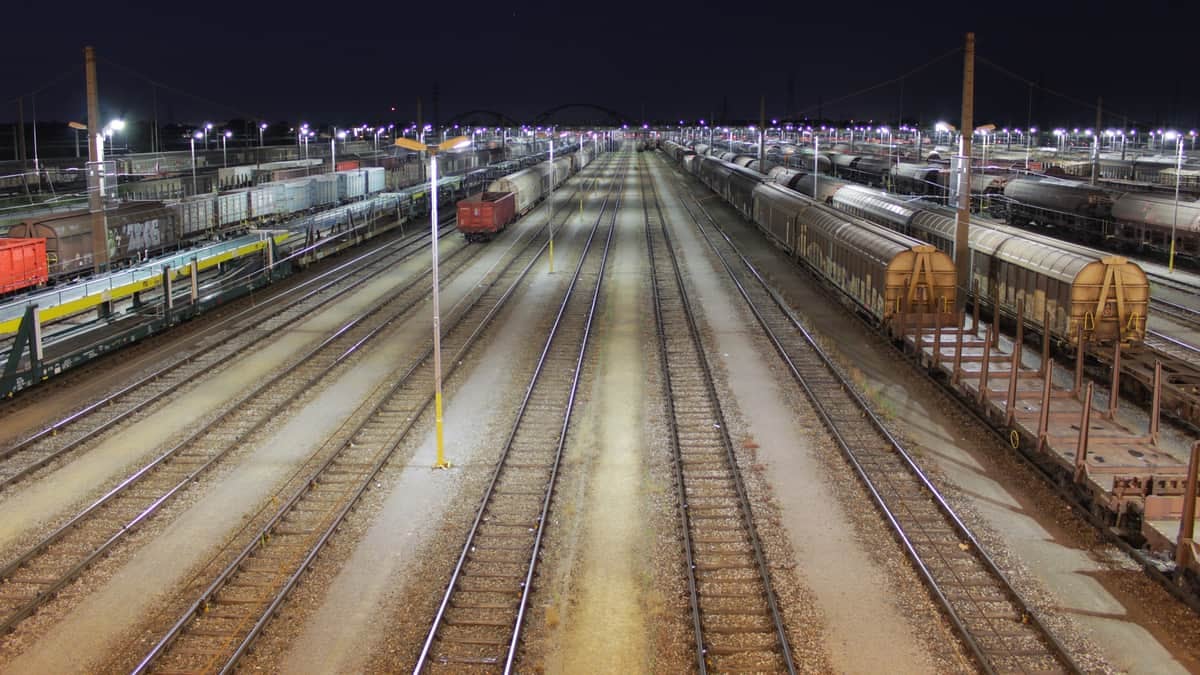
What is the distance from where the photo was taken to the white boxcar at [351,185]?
65.2 metres

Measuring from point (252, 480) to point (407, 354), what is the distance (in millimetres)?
9836

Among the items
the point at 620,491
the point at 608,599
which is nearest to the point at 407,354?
the point at 620,491

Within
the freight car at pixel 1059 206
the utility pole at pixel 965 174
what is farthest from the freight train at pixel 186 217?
the freight car at pixel 1059 206

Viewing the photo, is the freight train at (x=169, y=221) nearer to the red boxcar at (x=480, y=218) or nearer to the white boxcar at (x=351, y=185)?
the white boxcar at (x=351, y=185)

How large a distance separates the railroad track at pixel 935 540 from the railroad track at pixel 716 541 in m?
2.18

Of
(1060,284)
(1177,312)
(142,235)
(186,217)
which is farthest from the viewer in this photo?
(186,217)

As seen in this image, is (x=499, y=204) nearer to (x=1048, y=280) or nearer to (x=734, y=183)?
(x=734, y=183)

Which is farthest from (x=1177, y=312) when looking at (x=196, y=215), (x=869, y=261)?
(x=196, y=215)

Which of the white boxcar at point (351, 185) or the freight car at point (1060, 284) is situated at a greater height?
the white boxcar at point (351, 185)

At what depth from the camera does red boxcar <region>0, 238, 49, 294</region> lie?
97.6 ft

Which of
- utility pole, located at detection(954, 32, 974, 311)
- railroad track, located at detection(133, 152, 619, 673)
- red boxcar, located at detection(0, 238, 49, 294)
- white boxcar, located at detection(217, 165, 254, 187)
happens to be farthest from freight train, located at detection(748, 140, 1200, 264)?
white boxcar, located at detection(217, 165, 254, 187)

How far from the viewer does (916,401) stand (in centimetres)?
2097

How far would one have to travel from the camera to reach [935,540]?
1378 centimetres

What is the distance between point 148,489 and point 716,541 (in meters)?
9.68
